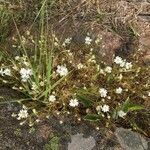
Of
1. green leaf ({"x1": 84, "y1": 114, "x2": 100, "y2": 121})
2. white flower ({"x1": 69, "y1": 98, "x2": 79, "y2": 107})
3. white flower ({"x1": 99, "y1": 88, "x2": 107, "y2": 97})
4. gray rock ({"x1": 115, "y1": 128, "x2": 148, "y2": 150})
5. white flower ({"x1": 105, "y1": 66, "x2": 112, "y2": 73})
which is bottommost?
gray rock ({"x1": 115, "y1": 128, "x2": 148, "y2": 150})

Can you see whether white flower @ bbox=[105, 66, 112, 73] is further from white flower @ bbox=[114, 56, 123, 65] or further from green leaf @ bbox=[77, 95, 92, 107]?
green leaf @ bbox=[77, 95, 92, 107]

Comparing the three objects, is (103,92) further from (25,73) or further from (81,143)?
(25,73)

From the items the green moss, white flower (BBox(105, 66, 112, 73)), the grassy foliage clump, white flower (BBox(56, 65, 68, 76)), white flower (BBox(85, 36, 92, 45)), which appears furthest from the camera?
white flower (BBox(85, 36, 92, 45))

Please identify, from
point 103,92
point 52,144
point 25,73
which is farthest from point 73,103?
point 25,73

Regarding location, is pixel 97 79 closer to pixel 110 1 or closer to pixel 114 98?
pixel 114 98

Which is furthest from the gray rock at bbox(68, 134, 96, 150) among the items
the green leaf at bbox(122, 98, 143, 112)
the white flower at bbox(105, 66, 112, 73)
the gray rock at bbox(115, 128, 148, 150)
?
the white flower at bbox(105, 66, 112, 73)

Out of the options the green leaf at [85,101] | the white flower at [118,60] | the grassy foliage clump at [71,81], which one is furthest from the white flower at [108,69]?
the green leaf at [85,101]
